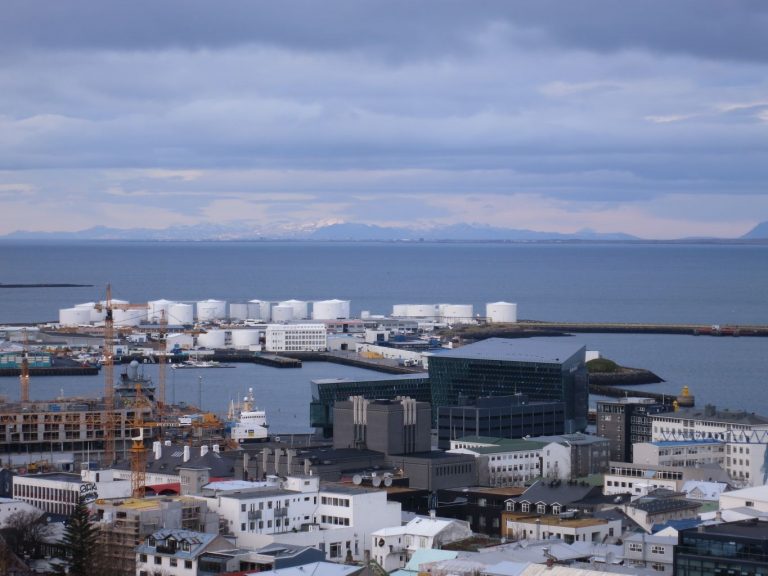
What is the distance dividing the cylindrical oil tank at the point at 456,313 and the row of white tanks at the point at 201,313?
4.75 meters

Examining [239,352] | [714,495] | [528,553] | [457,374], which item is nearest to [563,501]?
[714,495]

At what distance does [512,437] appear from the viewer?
1484 inches

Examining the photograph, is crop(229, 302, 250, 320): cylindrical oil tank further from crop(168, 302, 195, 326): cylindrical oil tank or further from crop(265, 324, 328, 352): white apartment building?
crop(265, 324, 328, 352): white apartment building

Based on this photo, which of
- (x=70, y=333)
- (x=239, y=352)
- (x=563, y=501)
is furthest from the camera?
(x=70, y=333)

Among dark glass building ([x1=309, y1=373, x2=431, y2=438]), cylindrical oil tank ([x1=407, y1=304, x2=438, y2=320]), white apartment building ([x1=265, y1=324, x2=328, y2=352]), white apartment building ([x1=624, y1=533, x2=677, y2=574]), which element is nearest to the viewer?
white apartment building ([x1=624, y1=533, x2=677, y2=574])

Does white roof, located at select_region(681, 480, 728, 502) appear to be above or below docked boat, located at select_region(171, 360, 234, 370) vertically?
below

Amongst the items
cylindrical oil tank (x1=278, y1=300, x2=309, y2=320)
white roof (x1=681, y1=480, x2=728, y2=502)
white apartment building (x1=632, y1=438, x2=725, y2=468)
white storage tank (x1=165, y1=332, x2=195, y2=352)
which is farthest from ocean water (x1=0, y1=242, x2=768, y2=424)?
white roof (x1=681, y1=480, x2=728, y2=502)

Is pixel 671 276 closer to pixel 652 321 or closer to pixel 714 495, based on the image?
pixel 652 321

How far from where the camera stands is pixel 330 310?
83.5 m

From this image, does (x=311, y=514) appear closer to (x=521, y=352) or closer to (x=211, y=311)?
(x=521, y=352)

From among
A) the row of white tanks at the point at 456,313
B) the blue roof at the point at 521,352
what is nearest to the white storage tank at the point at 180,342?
the row of white tanks at the point at 456,313

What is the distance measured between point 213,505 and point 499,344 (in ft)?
68.9

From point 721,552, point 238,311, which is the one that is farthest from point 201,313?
point 721,552

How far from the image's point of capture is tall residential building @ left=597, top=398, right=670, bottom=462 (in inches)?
1463
